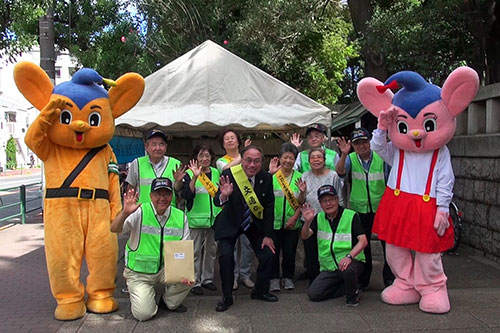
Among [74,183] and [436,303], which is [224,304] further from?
[436,303]

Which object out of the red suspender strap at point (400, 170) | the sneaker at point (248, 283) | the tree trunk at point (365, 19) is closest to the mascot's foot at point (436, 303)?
the red suspender strap at point (400, 170)

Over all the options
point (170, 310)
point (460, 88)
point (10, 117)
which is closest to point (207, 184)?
point (170, 310)

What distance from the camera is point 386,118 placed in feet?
14.6

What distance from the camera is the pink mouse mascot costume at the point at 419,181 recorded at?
169 inches

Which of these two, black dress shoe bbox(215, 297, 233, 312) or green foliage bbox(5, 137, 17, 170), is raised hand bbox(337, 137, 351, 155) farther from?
green foliage bbox(5, 137, 17, 170)

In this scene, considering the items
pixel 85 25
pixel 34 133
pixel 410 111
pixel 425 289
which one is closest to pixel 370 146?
pixel 410 111

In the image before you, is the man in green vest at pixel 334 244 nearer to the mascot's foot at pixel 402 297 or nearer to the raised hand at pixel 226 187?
the mascot's foot at pixel 402 297

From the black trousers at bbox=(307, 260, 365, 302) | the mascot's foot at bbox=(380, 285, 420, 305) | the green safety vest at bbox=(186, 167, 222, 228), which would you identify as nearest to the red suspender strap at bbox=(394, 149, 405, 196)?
the black trousers at bbox=(307, 260, 365, 302)

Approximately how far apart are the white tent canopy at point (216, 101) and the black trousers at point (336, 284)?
2.44 m

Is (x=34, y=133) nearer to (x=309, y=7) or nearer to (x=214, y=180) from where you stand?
(x=214, y=180)

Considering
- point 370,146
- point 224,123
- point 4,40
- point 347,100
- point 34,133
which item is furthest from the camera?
point 347,100

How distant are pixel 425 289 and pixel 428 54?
19.2ft

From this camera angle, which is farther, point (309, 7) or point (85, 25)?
point (85, 25)

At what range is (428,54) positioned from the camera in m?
8.79
